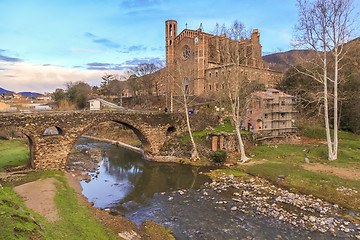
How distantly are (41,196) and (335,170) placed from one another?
73.3ft

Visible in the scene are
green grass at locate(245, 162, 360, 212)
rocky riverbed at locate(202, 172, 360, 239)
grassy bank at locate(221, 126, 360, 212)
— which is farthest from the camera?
grassy bank at locate(221, 126, 360, 212)

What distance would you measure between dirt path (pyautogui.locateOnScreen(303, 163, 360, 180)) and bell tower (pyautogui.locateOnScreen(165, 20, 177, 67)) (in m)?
47.0

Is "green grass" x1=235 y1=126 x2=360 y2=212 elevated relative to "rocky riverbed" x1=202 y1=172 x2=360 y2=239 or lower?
elevated

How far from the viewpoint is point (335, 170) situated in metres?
19.3

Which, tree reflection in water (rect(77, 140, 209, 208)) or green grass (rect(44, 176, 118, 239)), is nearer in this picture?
green grass (rect(44, 176, 118, 239))

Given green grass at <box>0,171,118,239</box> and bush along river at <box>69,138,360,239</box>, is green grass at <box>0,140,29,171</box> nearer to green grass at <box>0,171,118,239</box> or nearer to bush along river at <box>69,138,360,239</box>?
bush along river at <box>69,138,360,239</box>

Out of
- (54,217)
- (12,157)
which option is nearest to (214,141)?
(54,217)

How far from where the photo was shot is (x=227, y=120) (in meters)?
38.1

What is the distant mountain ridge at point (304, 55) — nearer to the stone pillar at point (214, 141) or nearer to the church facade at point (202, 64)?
the church facade at point (202, 64)

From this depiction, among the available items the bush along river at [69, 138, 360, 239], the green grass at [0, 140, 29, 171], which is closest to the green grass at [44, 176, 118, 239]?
the bush along river at [69, 138, 360, 239]

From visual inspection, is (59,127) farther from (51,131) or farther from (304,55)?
(51,131)

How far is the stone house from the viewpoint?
31.7 m

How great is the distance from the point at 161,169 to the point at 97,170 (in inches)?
281

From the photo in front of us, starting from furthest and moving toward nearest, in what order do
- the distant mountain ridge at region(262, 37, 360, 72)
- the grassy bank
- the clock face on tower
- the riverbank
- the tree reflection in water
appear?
the clock face on tower, the distant mountain ridge at region(262, 37, 360, 72), the tree reflection in water, the grassy bank, the riverbank
